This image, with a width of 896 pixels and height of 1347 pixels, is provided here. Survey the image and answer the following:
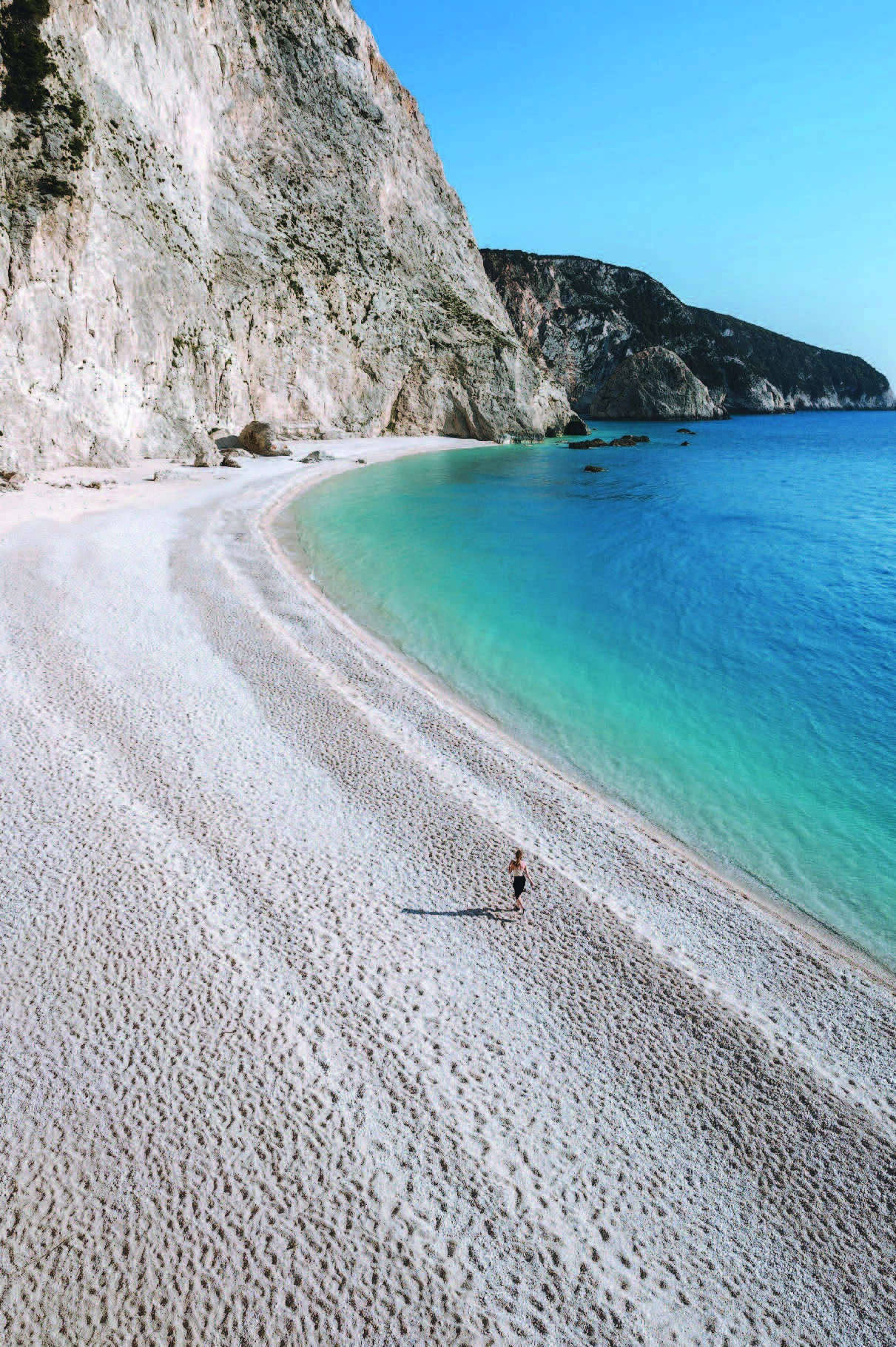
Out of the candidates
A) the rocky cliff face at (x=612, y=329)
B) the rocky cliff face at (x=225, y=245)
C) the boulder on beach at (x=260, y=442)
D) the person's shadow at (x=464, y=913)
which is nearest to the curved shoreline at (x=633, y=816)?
the person's shadow at (x=464, y=913)

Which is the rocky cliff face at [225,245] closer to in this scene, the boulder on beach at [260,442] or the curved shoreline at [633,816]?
the boulder on beach at [260,442]

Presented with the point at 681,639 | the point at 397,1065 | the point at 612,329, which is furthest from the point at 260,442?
the point at 612,329

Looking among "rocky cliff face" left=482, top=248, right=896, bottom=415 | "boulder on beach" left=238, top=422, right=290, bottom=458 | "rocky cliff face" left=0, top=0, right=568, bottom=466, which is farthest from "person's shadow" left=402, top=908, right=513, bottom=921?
"rocky cliff face" left=482, top=248, right=896, bottom=415

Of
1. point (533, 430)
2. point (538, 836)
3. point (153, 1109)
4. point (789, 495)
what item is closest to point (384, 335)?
point (533, 430)

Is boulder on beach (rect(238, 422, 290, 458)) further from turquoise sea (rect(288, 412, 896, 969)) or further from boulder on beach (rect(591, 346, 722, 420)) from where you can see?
boulder on beach (rect(591, 346, 722, 420))

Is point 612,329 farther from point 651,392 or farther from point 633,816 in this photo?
point 633,816

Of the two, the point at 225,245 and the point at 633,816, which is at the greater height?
the point at 225,245

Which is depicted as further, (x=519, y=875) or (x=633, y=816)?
(x=633, y=816)
